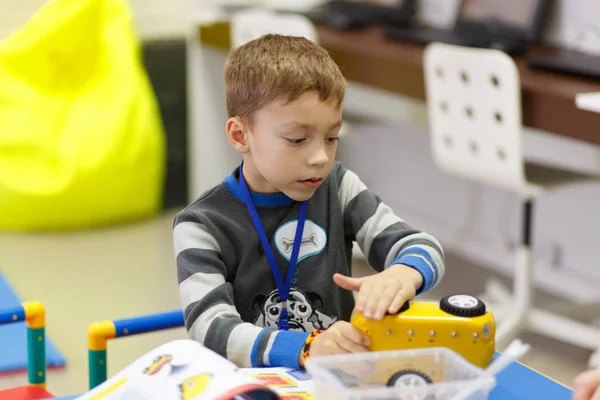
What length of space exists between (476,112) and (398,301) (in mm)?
1729

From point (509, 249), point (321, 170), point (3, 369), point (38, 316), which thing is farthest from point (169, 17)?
point (321, 170)

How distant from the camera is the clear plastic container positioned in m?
0.85

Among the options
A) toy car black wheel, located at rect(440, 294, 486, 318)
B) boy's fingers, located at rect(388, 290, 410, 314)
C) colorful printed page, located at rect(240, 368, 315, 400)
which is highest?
toy car black wheel, located at rect(440, 294, 486, 318)

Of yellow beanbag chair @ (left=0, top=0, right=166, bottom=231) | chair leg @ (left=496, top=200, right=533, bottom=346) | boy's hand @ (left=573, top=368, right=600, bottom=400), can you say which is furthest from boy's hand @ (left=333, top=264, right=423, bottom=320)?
yellow beanbag chair @ (left=0, top=0, right=166, bottom=231)

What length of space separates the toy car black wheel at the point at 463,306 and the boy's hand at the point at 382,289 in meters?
0.05

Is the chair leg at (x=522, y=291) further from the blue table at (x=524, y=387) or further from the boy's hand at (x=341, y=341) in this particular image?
the boy's hand at (x=341, y=341)

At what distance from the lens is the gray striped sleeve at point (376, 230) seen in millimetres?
Result: 1271

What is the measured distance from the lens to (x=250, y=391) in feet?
3.10

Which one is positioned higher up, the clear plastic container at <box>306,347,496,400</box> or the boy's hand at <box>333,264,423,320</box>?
the boy's hand at <box>333,264,423,320</box>

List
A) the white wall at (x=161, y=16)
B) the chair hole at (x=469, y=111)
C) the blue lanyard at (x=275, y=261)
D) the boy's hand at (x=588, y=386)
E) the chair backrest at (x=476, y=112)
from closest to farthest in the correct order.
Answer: the boy's hand at (x=588, y=386) → the blue lanyard at (x=275, y=261) → the chair backrest at (x=476, y=112) → the chair hole at (x=469, y=111) → the white wall at (x=161, y=16)

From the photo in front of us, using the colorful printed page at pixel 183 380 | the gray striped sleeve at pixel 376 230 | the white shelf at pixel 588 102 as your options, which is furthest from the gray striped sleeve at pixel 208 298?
the white shelf at pixel 588 102

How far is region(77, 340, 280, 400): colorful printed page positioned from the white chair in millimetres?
1738

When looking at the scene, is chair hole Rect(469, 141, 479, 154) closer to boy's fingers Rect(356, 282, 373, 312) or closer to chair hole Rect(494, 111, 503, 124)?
chair hole Rect(494, 111, 503, 124)

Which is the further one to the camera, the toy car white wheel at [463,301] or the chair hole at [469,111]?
the chair hole at [469,111]
